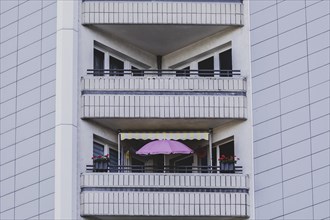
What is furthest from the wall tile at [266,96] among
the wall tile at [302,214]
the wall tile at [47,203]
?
the wall tile at [47,203]

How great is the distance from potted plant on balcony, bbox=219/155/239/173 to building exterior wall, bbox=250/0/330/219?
81cm

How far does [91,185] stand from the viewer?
1769 inches

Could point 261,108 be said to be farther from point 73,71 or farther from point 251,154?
point 73,71

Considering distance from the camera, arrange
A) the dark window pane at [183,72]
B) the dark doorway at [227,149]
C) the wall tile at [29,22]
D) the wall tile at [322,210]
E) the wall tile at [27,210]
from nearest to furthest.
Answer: the wall tile at [322,210], the wall tile at [27,210], the dark doorway at [227,149], the wall tile at [29,22], the dark window pane at [183,72]

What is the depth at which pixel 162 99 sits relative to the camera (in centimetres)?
4631

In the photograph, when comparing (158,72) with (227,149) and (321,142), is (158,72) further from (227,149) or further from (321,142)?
(321,142)

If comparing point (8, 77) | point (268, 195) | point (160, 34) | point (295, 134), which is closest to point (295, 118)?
point (295, 134)

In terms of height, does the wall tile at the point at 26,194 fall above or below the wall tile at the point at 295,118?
below

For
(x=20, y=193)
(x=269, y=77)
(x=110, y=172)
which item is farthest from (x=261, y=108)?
(x=20, y=193)

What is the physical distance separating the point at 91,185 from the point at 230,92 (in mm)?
5758

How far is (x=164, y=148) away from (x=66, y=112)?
11.5 ft

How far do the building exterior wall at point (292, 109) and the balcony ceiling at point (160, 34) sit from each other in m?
2.29

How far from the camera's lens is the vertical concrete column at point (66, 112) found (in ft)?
146

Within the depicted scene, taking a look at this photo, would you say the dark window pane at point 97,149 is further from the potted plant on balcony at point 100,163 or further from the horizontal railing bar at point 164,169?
the potted plant on balcony at point 100,163
